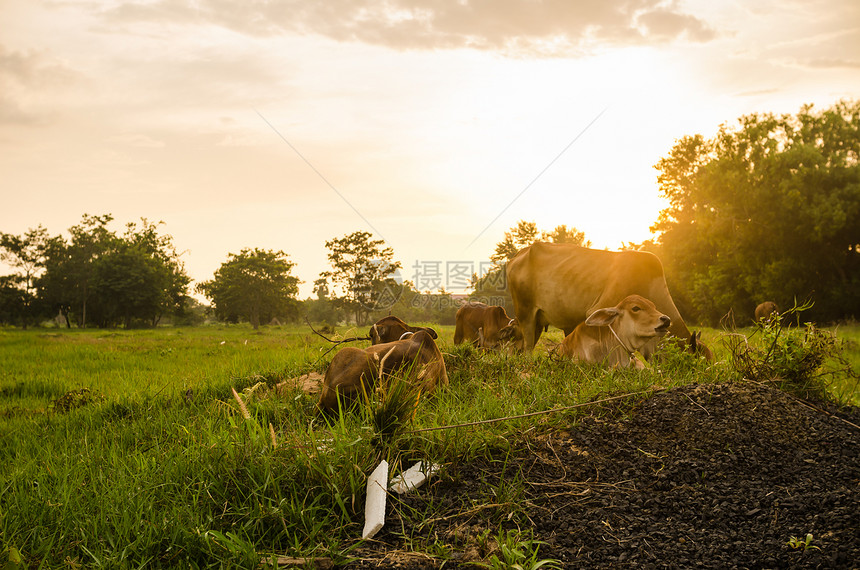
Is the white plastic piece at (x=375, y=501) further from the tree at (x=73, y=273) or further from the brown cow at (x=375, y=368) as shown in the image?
the tree at (x=73, y=273)

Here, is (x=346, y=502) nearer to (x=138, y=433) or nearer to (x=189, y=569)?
(x=189, y=569)

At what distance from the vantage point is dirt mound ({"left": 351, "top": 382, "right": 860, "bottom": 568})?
2.54m

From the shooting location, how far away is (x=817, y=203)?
87.2 ft

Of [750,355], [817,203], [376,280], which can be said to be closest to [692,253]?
[817,203]

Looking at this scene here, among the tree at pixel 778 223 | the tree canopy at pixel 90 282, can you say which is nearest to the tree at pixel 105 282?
the tree canopy at pixel 90 282

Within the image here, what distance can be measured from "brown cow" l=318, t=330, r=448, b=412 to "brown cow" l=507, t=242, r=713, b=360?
2562 mm

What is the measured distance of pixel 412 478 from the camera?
10.2ft

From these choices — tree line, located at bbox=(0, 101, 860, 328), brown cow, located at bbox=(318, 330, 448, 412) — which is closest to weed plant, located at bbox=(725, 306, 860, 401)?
brown cow, located at bbox=(318, 330, 448, 412)

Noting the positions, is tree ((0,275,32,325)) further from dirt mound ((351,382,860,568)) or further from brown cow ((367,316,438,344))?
dirt mound ((351,382,860,568))

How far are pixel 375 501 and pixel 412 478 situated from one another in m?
0.33

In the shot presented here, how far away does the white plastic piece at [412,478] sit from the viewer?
9.90 ft

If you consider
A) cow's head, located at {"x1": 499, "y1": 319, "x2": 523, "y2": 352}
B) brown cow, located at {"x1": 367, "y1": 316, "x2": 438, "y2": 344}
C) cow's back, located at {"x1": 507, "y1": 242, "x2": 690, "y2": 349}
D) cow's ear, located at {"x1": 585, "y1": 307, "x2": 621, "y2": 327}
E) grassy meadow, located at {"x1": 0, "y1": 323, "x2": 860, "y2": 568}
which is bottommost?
grassy meadow, located at {"x1": 0, "y1": 323, "x2": 860, "y2": 568}

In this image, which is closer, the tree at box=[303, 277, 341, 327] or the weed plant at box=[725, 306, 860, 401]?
the weed plant at box=[725, 306, 860, 401]

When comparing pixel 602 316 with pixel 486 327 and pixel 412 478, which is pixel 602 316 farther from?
pixel 412 478
